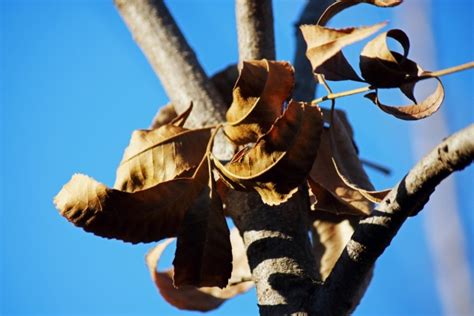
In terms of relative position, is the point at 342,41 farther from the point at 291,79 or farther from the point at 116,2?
the point at 116,2

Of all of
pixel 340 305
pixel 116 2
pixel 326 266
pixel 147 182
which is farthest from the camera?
pixel 116 2

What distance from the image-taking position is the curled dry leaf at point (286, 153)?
2.58 feet

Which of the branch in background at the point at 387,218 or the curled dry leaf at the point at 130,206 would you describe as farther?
the curled dry leaf at the point at 130,206

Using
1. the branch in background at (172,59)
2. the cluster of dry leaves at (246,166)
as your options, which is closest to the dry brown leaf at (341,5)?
the cluster of dry leaves at (246,166)

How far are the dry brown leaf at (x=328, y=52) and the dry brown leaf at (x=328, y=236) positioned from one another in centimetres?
32

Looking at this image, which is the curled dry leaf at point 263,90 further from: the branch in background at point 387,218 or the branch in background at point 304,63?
the branch in background at point 304,63

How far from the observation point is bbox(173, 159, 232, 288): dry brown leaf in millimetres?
881

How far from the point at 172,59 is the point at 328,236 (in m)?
0.42

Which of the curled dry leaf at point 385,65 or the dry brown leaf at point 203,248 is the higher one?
the curled dry leaf at point 385,65

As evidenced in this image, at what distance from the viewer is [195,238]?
882 mm

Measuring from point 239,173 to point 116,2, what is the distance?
2.25 ft

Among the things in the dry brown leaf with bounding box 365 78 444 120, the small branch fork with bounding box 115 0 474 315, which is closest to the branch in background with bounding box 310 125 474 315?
the small branch fork with bounding box 115 0 474 315

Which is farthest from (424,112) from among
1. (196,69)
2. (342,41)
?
(196,69)

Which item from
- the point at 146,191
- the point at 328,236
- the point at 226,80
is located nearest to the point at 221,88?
the point at 226,80
